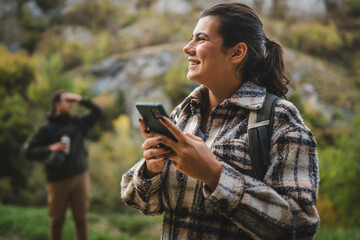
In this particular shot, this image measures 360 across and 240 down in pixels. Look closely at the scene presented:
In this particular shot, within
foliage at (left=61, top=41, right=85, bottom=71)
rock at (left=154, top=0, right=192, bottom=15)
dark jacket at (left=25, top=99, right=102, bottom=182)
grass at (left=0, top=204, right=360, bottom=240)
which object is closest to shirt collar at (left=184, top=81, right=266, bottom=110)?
dark jacket at (left=25, top=99, right=102, bottom=182)

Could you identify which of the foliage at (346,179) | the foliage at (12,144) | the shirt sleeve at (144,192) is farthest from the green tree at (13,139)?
the shirt sleeve at (144,192)

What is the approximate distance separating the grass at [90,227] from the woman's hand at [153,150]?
15.2 feet

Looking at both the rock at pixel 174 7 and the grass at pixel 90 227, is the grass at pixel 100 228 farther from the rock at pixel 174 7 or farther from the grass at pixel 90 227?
the rock at pixel 174 7

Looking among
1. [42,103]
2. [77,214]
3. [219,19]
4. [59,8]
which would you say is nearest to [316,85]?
[42,103]

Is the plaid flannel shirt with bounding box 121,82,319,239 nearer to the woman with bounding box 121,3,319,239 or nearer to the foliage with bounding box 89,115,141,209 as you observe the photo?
the woman with bounding box 121,3,319,239

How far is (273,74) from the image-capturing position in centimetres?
144

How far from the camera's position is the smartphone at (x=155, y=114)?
1039 millimetres

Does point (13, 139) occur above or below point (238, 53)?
below

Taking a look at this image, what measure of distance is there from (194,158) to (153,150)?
173 millimetres

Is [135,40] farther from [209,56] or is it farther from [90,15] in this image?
[209,56]

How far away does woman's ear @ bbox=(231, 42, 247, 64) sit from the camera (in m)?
1.37

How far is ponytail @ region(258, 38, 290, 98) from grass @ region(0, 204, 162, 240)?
4718mm

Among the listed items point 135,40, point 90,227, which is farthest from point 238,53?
point 135,40

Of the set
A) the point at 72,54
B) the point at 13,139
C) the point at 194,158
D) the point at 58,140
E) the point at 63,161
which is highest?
the point at 194,158
